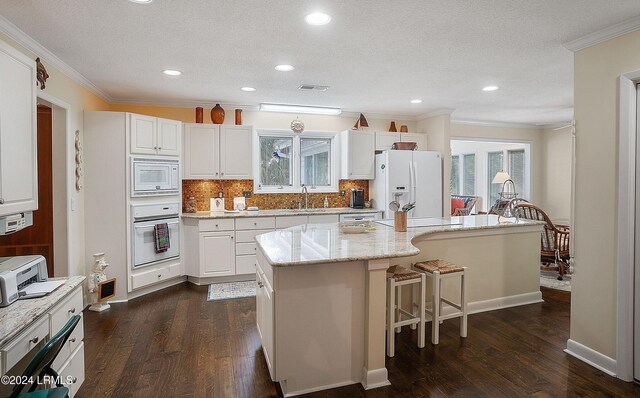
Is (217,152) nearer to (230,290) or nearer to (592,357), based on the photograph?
(230,290)

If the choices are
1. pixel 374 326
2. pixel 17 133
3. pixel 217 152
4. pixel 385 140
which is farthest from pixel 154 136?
pixel 374 326

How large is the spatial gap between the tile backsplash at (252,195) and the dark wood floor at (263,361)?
1.89 meters

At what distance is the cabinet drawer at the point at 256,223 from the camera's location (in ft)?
15.9

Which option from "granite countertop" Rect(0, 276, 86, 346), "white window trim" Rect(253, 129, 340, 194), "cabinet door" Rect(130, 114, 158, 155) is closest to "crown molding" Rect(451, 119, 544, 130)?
"white window trim" Rect(253, 129, 340, 194)

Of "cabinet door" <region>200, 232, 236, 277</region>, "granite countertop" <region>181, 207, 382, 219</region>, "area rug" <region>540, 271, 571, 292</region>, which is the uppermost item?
"granite countertop" <region>181, 207, 382, 219</region>

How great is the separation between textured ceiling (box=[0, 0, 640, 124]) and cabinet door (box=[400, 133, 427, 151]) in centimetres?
118

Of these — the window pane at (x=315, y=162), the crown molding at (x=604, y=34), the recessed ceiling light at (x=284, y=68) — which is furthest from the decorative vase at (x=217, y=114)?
the crown molding at (x=604, y=34)

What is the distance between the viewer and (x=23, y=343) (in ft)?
5.32

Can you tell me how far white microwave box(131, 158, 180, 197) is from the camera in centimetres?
416

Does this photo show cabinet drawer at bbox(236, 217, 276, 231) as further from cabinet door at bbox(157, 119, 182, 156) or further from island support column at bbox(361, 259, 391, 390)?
island support column at bbox(361, 259, 391, 390)

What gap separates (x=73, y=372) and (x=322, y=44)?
289cm

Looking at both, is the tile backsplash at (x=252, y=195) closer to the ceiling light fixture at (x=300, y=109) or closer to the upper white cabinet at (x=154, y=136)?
the upper white cabinet at (x=154, y=136)

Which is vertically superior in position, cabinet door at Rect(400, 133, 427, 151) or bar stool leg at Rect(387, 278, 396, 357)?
cabinet door at Rect(400, 133, 427, 151)

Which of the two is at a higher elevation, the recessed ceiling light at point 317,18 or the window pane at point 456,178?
the recessed ceiling light at point 317,18
